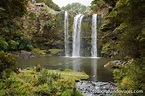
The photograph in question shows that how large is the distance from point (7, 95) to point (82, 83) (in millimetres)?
7302

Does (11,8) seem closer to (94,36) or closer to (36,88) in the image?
(36,88)

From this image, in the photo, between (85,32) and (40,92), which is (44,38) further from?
(40,92)

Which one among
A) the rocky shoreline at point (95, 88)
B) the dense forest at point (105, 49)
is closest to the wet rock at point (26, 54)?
the dense forest at point (105, 49)

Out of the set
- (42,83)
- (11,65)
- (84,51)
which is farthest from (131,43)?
(84,51)

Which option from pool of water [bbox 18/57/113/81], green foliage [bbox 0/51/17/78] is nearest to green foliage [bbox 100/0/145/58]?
green foliage [bbox 0/51/17/78]

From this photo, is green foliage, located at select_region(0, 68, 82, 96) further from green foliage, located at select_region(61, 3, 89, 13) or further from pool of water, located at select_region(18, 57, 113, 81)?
green foliage, located at select_region(61, 3, 89, 13)

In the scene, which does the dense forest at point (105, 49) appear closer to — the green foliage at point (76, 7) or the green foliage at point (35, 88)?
the green foliage at point (35, 88)

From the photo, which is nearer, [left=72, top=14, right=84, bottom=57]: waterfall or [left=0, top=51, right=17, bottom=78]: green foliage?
[left=0, top=51, right=17, bottom=78]: green foliage

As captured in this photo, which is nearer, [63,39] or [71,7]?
[63,39]

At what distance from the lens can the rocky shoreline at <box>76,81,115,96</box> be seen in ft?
42.4

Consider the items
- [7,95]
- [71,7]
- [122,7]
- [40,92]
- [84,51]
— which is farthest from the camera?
[71,7]

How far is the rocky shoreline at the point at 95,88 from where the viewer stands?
12.9m

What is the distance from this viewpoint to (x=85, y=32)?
46.2m

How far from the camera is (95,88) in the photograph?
14344 millimetres
